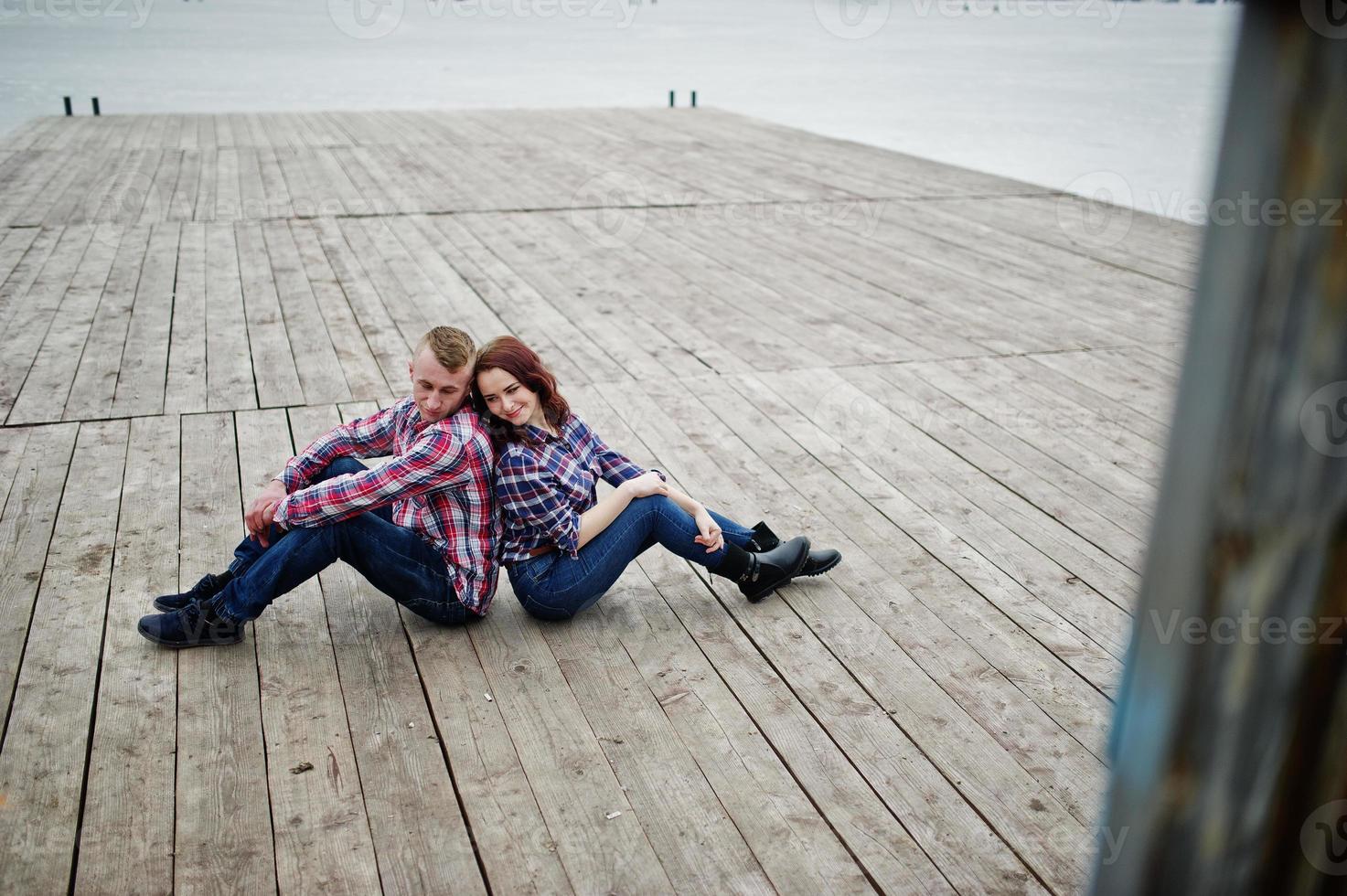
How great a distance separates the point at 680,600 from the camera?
10.6 feet

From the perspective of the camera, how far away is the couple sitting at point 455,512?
2.71 m

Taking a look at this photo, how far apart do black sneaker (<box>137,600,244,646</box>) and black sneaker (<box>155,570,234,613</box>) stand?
32 mm

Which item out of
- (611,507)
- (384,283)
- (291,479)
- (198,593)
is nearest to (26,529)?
(198,593)

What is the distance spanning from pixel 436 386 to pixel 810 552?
1.19 meters

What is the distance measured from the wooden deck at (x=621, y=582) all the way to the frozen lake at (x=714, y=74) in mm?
1338

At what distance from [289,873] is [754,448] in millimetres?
2531

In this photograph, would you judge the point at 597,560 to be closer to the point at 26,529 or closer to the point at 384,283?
the point at 26,529

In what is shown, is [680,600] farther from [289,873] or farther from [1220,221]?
[1220,221]

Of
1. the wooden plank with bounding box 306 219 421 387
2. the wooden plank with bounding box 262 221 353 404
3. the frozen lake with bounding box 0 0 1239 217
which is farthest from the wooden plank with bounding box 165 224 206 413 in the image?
the frozen lake with bounding box 0 0 1239 217

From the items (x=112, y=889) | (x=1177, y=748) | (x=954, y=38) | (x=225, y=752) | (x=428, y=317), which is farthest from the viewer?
(x=954, y=38)

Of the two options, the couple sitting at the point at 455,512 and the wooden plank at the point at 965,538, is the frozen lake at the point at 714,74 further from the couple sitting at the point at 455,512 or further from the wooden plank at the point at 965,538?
the couple sitting at the point at 455,512

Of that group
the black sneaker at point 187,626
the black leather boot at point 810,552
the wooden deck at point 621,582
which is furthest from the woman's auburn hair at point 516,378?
the black sneaker at point 187,626

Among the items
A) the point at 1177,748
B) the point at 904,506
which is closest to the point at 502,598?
the point at 904,506

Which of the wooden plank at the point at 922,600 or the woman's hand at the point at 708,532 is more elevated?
the woman's hand at the point at 708,532
